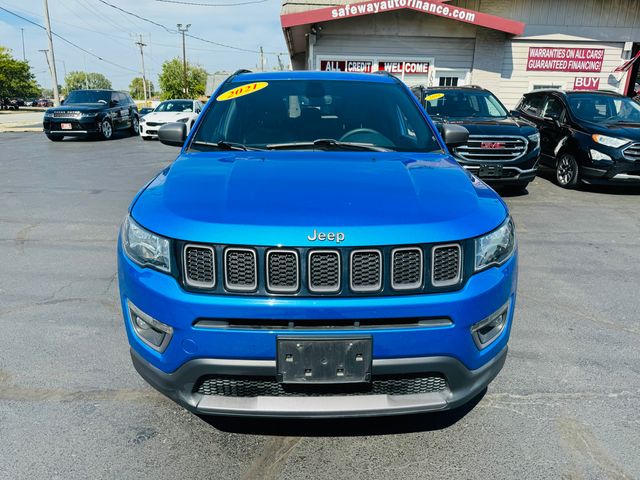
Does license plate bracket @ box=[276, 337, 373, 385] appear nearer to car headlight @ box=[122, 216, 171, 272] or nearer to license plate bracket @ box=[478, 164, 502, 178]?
car headlight @ box=[122, 216, 171, 272]

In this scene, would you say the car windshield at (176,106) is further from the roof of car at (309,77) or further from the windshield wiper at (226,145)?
Result: the windshield wiper at (226,145)

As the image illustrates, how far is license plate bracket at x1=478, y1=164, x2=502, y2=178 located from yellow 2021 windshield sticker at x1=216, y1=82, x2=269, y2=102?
4.77 metres

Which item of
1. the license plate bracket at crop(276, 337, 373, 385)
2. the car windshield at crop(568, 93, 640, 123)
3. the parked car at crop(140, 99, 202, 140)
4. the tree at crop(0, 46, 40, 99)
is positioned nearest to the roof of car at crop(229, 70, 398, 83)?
the license plate bracket at crop(276, 337, 373, 385)

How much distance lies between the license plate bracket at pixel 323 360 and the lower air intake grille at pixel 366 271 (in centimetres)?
20

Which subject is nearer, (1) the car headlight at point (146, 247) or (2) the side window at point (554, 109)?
(1) the car headlight at point (146, 247)

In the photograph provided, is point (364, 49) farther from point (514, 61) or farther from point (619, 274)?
point (619, 274)

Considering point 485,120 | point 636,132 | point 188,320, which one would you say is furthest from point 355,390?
point 636,132

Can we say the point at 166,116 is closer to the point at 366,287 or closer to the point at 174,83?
the point at 366,287

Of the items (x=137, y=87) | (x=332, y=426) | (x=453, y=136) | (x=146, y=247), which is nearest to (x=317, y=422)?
(x=332, y=426)

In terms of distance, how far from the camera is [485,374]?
218 centimetres

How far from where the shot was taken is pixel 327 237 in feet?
6.41

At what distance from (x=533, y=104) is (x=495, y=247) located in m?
9.46

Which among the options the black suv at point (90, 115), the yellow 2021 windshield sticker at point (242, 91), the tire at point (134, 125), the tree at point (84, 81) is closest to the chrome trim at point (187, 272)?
the yellow 2021 windshield sticker at point (242, 91)

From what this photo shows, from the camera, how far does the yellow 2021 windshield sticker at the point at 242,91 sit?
357 centimetres
